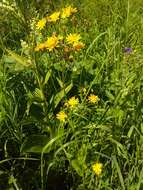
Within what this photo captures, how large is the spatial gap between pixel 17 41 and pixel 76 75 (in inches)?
40.3

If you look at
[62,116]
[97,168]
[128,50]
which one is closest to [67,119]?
[62,116]

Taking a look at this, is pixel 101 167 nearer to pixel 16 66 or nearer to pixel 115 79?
pixel 115 79

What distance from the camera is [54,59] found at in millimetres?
3158

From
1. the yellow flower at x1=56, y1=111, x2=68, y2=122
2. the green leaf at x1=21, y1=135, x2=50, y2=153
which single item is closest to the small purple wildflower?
the yellow flower at x1=56, y1=111, x2=68, y2=122

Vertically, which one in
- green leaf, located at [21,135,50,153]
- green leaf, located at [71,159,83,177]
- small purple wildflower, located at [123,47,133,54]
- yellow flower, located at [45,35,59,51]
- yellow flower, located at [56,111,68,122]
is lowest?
green leaf, located at [71,159,83,177]

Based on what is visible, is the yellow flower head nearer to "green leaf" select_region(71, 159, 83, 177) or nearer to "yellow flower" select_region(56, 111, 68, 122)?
"yellow flower" select_region(56, 111, 68, 122)

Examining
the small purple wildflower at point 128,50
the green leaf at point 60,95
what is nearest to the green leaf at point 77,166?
the green leaf at point 60,95

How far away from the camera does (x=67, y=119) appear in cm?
255

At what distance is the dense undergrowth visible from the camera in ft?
7.89

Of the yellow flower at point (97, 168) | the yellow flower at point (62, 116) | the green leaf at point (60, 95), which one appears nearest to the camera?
the yellow flower at point (97, 168)

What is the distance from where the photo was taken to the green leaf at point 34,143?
2535 mm

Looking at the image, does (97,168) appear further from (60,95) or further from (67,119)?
(60,95)

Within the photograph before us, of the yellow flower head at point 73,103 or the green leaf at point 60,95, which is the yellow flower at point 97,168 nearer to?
the yellow flower head at point 73,103

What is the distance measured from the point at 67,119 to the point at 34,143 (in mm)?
208
